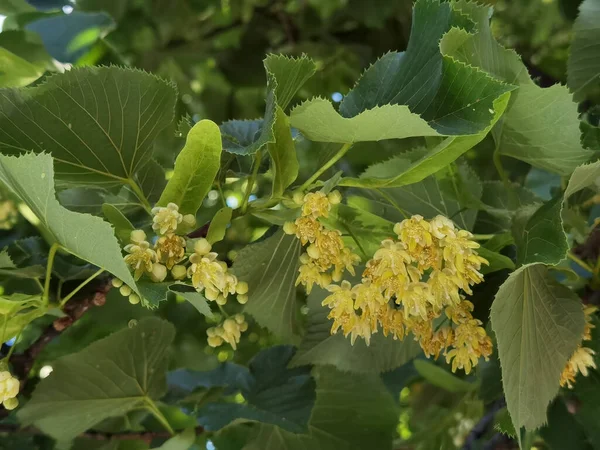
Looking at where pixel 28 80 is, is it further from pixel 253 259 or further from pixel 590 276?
pixel 590 276

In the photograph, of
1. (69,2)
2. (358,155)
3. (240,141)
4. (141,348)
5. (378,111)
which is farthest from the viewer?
(358,155)

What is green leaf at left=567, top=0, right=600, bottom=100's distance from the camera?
80 centimetres

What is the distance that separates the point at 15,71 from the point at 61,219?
1.25ft

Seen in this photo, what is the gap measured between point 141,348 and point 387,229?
1.32ft

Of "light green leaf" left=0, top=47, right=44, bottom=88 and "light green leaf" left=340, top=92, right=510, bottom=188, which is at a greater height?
"light green leaf" left=340, top=92, right=510, bottom=188

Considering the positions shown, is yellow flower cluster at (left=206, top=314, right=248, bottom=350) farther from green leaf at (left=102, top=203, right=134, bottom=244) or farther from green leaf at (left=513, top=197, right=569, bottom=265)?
green leaf at (left=513, top=197, right=569, bottom=265)

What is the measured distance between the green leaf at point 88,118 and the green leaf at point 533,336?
355 mm

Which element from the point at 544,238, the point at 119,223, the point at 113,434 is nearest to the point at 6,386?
the point at 119,223

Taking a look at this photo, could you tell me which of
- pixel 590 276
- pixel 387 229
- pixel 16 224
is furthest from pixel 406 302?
pixel 16 224

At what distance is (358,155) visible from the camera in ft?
5.08

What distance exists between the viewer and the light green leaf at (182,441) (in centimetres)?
81

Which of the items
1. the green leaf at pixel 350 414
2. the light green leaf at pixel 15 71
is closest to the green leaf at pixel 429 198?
the green leaf at pixel 350 414

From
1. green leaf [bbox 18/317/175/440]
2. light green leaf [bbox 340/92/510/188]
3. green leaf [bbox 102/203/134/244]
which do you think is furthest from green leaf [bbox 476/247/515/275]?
green leaf [bbox 18/317/175/440]

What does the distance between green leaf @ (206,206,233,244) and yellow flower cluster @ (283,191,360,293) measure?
5 cm
